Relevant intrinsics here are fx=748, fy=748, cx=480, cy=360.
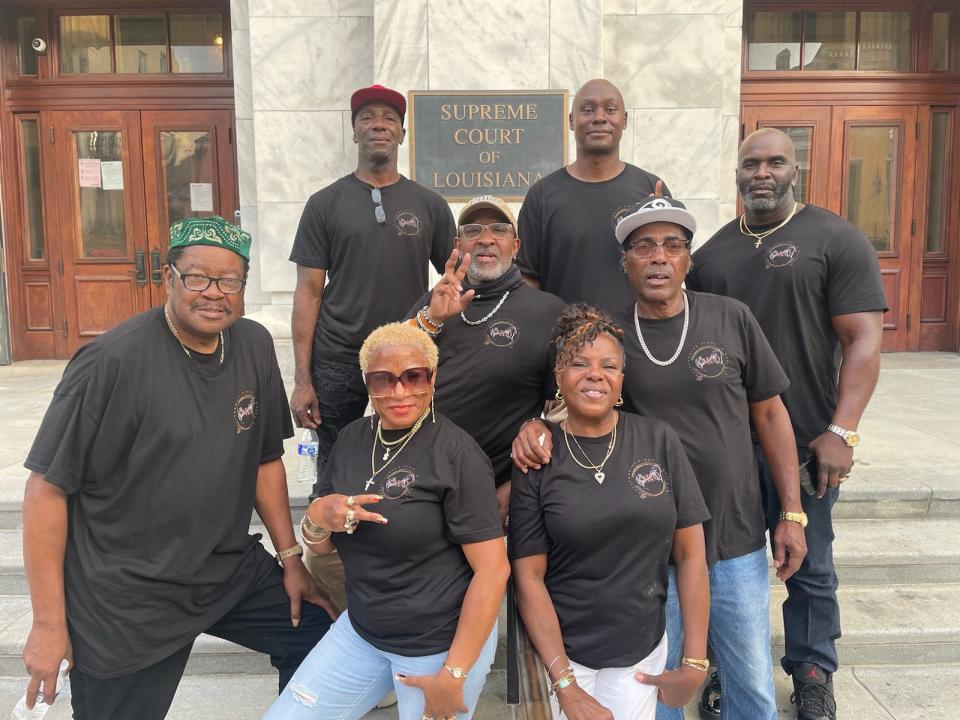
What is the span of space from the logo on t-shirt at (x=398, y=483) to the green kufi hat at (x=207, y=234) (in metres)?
0.80

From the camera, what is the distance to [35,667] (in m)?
2.09

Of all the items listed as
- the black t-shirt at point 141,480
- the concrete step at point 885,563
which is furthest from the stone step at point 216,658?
the black t-shirt at point 141,480

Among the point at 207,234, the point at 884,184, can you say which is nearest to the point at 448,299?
the point at 207,234

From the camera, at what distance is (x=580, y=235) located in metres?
2.99

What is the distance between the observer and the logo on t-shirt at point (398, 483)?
212 centimetres

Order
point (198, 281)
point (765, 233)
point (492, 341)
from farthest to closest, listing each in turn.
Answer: point (765, 233) → point (492, 341) → point (198, 281)

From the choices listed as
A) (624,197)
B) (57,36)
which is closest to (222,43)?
(57,36)

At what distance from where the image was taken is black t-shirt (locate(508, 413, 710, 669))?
2096 mm

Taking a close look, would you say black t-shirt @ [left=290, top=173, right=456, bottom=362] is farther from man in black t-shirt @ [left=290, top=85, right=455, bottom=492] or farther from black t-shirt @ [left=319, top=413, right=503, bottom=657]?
black t-shirt @ [left=319, top=413, right=503, bottom=657]

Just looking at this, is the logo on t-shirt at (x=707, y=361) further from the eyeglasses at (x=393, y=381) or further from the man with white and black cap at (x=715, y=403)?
the eyeglasses at (x=393, y=381)

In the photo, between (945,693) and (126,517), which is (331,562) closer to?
(126,517)

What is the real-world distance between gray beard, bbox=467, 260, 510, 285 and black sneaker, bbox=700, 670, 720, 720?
1827 mm

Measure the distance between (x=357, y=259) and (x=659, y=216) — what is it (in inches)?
59.6

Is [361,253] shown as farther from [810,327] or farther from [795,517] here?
[795,517]
